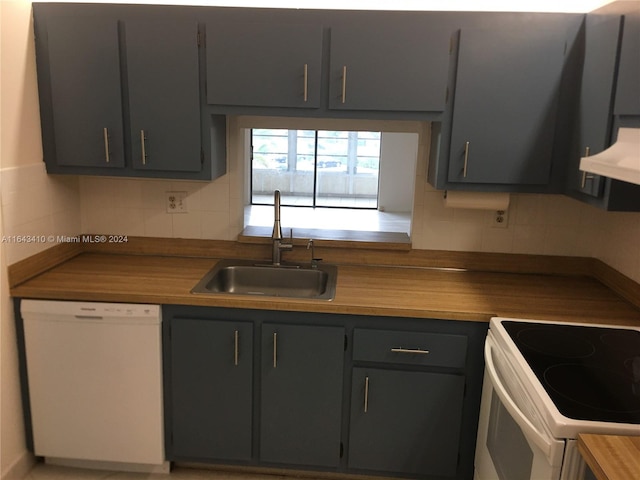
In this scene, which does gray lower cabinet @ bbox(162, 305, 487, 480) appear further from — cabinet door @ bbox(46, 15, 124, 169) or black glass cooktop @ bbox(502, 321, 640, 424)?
cabinet door @ bbox(46, 15, 124, 169)

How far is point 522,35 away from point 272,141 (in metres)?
6.46

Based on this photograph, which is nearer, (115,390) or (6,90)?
(6,90)

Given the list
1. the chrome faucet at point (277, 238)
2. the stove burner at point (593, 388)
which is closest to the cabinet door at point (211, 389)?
the chrome faucet at point (277, 238)

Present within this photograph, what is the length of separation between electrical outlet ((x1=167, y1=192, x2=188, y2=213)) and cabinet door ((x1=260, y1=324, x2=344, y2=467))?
90 centimetres

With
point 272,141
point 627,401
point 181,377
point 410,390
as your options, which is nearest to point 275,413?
point 181,377

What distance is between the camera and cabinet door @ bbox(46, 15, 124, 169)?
2.28 meters

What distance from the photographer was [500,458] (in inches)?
72.5

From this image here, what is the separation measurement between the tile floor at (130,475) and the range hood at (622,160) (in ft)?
5.85

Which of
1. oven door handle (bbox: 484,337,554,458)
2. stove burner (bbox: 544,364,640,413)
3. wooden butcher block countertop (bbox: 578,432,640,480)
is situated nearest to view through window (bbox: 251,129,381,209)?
oven door handle (bbox: 484,337,554,458)

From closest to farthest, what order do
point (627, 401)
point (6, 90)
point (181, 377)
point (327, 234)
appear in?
1. point (627, 401)
2. point (6, 90)
3. point (181, 377)
4. point (327, 234)

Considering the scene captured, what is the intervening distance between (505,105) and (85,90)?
1.80 m

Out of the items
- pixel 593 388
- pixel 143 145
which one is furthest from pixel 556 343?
pixel 143 145

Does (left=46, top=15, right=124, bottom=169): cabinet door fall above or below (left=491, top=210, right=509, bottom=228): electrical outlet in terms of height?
above

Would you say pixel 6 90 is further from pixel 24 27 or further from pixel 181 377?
pixel 181 377
